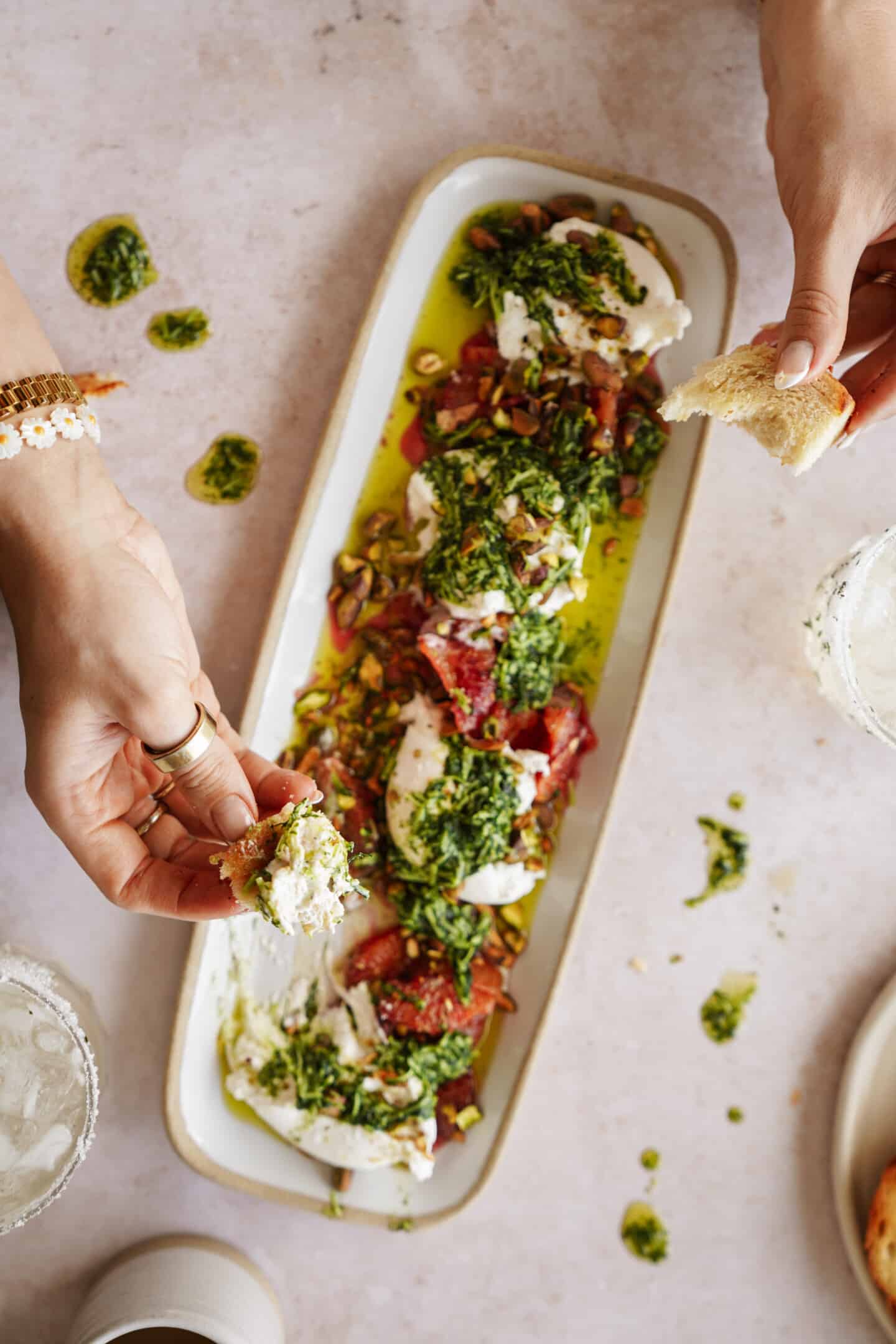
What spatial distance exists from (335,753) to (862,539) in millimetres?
1764

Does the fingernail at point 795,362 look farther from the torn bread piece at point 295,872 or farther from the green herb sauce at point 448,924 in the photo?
the green herb sauce at point 448,924

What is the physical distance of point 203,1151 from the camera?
2.53 m

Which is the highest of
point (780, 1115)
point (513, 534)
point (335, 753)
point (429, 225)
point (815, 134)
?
point (815, 134)

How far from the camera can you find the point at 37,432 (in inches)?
79.4

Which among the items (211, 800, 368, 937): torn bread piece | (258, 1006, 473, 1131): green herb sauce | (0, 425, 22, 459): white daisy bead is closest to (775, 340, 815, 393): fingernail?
(211, 800, 368, 937): torn bread piece

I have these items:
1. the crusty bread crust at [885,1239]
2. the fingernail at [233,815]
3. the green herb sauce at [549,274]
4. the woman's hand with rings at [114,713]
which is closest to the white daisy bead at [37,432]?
the woman's hand with rings at [114,713]

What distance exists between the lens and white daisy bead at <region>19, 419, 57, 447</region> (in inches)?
78.6

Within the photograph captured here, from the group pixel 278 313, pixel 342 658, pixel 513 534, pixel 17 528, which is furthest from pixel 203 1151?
pixel 278 313

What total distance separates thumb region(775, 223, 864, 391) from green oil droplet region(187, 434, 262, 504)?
4.78ft

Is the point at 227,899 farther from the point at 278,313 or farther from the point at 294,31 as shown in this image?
the point at 294,31

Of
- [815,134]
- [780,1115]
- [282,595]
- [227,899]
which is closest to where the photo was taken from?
[227,899]

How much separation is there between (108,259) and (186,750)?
1.55 m

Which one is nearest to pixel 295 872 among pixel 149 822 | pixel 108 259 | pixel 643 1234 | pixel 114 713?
pixel 114 713

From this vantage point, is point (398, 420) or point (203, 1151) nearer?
point (203, 1151)
